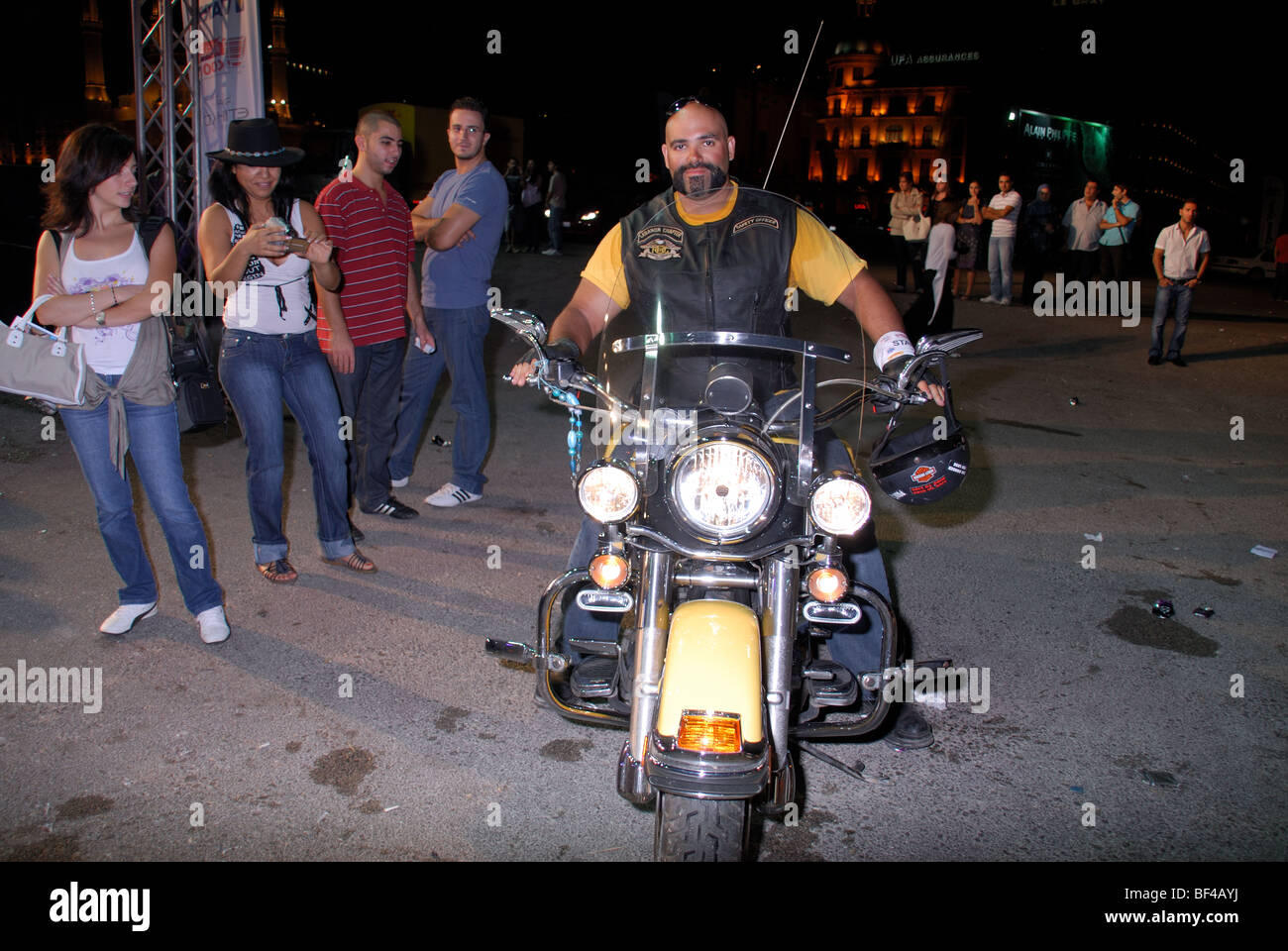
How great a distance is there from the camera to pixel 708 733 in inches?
86.1

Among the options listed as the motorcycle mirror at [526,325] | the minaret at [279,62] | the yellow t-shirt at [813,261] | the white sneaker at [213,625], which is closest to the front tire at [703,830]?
the motorcycle mirror at [526,325]

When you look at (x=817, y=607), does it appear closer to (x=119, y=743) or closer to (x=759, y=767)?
(x=759, y=767)

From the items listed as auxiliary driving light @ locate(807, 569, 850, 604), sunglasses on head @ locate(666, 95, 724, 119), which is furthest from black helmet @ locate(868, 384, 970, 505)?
sunglasses on head @ locate(666, 95, 724, 119)

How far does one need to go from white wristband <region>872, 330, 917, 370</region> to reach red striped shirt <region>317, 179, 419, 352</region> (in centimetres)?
314

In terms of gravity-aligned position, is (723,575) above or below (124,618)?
above

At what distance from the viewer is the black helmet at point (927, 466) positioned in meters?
2.47

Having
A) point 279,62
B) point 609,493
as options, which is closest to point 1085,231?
point 609,493

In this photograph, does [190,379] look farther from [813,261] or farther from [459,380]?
[813,261]

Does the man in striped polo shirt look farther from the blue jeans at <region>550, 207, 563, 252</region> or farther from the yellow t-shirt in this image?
the blue jeans at <region>550, 207, 563, 252</region>

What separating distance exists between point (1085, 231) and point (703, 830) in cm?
1491

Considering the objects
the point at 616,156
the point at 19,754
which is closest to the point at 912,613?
the point at 19,754

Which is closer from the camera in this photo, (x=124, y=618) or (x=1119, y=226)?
(x=124, y=618)

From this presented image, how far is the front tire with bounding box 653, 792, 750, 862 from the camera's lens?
7.21 feet
